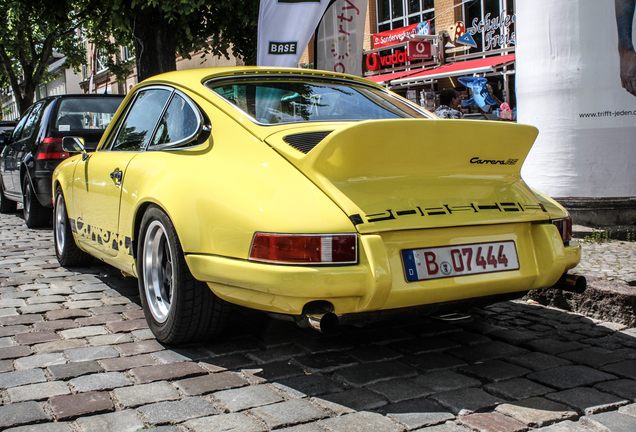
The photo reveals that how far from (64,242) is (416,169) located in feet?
12.4

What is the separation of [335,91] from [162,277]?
1.50 m

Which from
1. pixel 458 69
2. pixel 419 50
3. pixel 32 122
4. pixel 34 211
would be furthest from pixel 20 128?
pixel 419 50

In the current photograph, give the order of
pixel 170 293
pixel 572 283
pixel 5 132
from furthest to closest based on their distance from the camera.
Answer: pixel 5 132
pixel 170 293
pixel 572 283

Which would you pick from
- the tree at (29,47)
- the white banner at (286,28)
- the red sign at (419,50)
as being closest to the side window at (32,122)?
the white banner at (286,28)

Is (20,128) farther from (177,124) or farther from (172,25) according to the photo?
(177,124)

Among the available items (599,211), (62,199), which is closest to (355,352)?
(62,199)

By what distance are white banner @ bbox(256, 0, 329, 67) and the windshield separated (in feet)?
9.36

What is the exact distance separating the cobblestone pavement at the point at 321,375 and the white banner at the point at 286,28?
11.5ft

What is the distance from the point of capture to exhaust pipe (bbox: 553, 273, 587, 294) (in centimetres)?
336

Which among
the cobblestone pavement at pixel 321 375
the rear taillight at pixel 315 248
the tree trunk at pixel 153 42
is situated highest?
the tree trunk at pixel 153 42

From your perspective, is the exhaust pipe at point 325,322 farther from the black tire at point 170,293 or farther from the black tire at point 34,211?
Result: the black tire at point 34,211

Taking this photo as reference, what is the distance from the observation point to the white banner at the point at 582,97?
265 inches

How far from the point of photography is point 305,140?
10.2ft

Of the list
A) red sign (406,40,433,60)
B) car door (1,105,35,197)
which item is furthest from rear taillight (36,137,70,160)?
red sign (406,40,433,60)
